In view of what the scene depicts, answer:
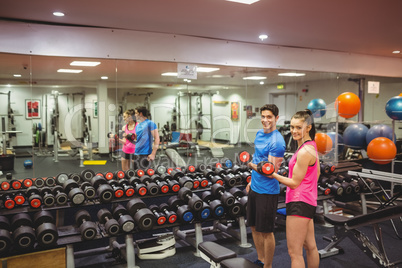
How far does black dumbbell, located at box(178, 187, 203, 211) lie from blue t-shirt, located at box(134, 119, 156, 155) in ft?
3.26

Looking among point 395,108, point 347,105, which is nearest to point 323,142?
point 347,105

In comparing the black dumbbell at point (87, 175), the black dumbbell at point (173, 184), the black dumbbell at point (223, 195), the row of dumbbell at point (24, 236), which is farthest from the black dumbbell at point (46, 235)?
the black dumbbell at point (223, 195)

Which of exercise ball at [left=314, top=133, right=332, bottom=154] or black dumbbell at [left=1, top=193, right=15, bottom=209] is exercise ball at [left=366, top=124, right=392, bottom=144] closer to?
exercise ball at [left=314, top=133, right=332, bottom=154]

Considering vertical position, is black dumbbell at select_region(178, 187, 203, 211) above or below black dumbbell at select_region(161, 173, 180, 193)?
below

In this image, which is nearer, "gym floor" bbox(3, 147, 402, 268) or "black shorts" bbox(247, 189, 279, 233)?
"black shorts" bbox(247, 189, 279, 233)

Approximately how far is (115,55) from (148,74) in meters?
0.76

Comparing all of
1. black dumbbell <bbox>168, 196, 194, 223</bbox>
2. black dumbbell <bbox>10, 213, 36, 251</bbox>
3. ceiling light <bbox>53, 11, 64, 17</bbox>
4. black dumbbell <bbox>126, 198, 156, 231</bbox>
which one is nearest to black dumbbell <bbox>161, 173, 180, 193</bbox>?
black dumbbell <bbox>168, 196, 194, 223</bbox>

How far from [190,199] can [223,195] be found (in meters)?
0.35

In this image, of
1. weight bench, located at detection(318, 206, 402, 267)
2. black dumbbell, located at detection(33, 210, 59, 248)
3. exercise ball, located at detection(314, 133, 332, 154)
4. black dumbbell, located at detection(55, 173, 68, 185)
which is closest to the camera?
black dumbbell, located at detection(33, 210, 59, 248)

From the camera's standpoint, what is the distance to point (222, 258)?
169cm

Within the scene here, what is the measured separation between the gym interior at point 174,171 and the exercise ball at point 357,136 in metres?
0.02

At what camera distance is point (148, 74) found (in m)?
4.44

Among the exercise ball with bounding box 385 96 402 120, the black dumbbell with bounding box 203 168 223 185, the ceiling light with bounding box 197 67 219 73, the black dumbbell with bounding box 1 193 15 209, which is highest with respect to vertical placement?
the ceiling light with bounding box 197 67 219 73

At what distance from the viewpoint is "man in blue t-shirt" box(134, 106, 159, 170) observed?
399cm
